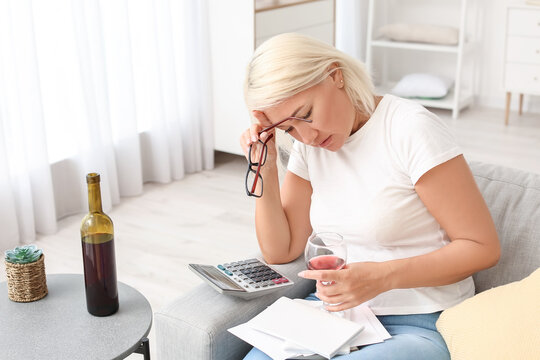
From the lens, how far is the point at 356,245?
1.59m

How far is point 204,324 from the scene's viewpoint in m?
1.43

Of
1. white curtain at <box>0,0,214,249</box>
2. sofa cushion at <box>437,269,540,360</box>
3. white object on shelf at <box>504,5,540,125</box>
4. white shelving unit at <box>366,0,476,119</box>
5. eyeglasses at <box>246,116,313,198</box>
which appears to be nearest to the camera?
sofa cushion at <box>437,269,540,360</box>

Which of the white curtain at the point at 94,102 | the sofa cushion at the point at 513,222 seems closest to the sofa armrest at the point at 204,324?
the sofa cushion at the point at 513,222

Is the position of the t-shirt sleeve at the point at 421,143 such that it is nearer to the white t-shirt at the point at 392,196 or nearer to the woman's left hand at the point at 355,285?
the white t-shirt at the point at 392,196

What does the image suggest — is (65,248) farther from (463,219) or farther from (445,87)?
(445,87)

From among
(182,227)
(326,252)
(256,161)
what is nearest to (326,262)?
(326,252)

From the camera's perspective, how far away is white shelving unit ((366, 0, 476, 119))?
468 cm

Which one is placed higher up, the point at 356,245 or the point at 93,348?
the point at 356,245

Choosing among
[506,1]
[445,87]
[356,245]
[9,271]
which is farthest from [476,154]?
[9,271]

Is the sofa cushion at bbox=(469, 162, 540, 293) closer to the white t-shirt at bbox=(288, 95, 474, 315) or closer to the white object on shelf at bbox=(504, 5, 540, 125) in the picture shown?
the white t-shirt at bbox=(288, 95, 474, 315)

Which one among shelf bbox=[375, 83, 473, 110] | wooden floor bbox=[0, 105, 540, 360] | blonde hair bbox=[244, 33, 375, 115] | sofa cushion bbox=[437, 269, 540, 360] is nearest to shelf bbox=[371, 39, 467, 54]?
shelf bbox=[375, 83, 473, 110]

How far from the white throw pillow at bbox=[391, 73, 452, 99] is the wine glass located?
3.59m

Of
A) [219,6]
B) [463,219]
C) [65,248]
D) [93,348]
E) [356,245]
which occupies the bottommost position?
[65,248]

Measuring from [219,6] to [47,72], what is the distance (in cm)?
101
